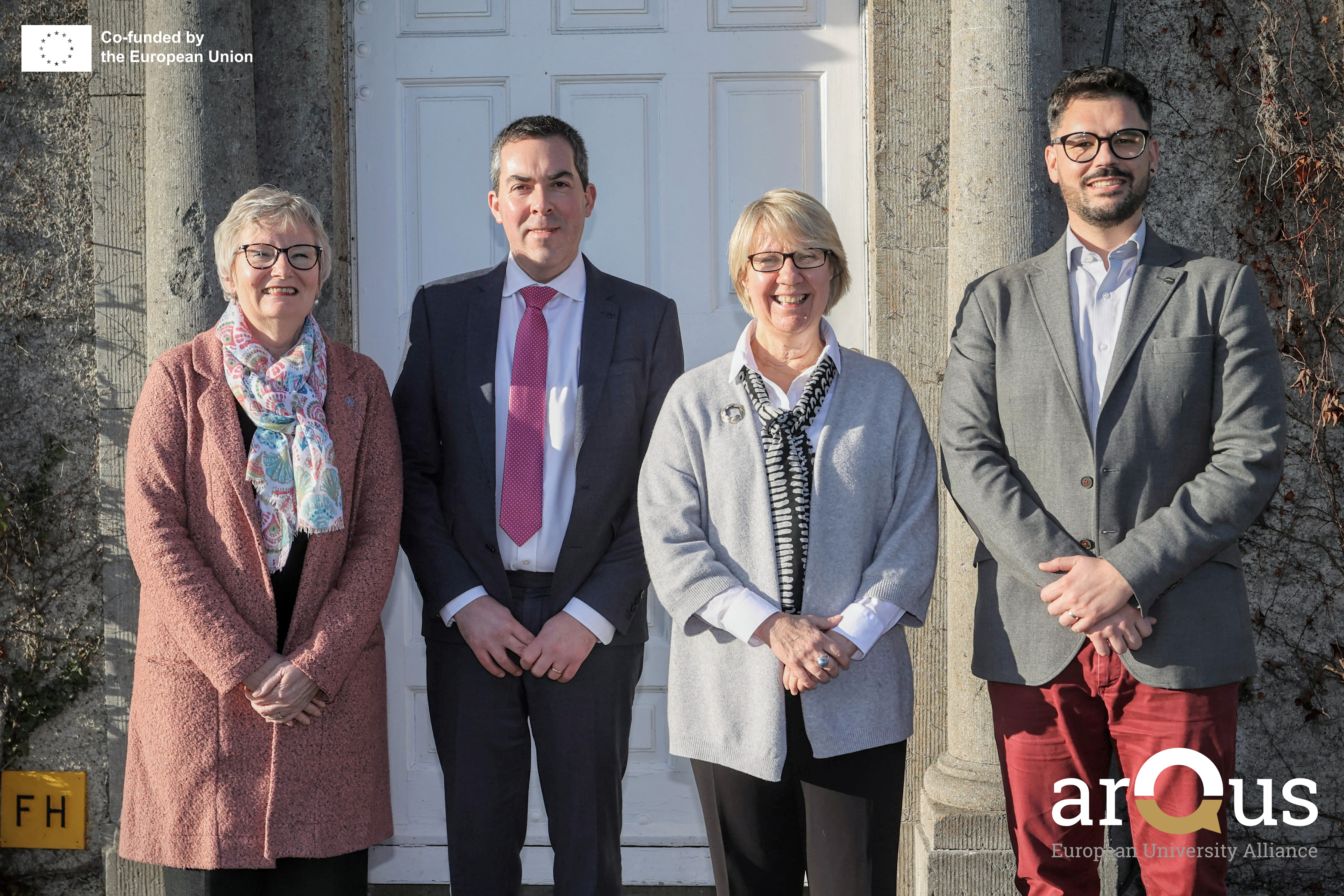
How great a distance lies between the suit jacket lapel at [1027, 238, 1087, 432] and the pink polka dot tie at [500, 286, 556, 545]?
1133 mm

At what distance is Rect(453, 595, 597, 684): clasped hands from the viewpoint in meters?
2.43

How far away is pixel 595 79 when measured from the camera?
3.71m

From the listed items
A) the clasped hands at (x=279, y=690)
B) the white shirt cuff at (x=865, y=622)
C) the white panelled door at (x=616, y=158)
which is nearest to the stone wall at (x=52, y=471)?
the white panelled door at (x=616, y=158)

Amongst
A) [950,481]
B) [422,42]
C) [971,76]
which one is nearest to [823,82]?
[971,76]

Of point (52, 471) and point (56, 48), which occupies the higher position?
point (56, 48)

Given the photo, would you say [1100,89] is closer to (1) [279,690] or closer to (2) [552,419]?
(2) [552,419]

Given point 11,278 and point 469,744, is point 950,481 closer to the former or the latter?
point 469,744

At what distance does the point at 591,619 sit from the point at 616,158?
→ 6.08 ft

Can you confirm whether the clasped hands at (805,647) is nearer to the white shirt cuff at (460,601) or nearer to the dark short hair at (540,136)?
the white shirt cuff at (460,601)

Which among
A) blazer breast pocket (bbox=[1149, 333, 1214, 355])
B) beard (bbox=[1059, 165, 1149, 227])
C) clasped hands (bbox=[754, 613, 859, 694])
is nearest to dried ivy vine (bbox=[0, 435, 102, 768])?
clasped hands (bbox=[754, 613, 859, 694])

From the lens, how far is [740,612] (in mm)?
2164

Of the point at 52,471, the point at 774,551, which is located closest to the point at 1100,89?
the point at 774,551

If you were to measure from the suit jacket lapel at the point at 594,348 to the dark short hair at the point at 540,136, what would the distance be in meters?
0.24

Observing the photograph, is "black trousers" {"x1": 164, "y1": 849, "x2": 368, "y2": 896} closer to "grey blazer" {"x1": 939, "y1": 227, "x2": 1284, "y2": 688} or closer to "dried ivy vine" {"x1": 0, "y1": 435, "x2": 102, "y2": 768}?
"grey blazer" {"x1": 939, "y1": 227, "x2": 1284, "y2": 688}
